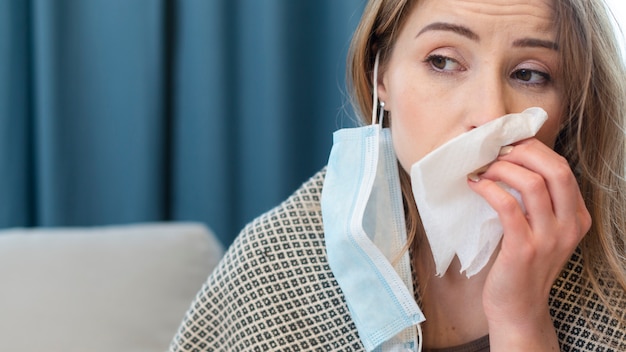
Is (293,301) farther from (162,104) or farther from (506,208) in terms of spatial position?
(162,104)

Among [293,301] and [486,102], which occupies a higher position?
[486,102]

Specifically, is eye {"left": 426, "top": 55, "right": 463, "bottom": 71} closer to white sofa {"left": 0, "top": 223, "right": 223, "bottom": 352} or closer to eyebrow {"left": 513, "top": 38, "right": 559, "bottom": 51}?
eyebrow {"left": 513, "top": 38, "right": 559, "bottom": 51}

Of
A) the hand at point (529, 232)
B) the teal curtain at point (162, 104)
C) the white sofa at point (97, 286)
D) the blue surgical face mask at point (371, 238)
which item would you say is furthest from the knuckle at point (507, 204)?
the teal curtain at point (162, 104)

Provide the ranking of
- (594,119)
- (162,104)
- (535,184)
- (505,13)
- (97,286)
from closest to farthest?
(535,184)
(505,13)
(594,119)
(97,286)
(162,104)

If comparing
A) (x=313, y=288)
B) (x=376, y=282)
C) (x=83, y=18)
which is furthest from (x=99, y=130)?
(x=376, y=282)

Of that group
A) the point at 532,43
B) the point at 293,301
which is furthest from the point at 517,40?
the point at 293,301

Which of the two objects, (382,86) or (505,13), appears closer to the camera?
(505,13)

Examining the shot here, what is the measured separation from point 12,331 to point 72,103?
2.47ft

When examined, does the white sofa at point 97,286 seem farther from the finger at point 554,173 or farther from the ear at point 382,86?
the finger at point 554,173

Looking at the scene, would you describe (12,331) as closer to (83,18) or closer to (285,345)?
(285,345)

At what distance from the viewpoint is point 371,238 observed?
131 centimetres

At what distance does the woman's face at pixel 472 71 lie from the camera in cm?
121

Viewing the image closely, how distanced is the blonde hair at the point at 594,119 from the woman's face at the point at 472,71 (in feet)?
0.09

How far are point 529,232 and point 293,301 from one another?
1.42ft
